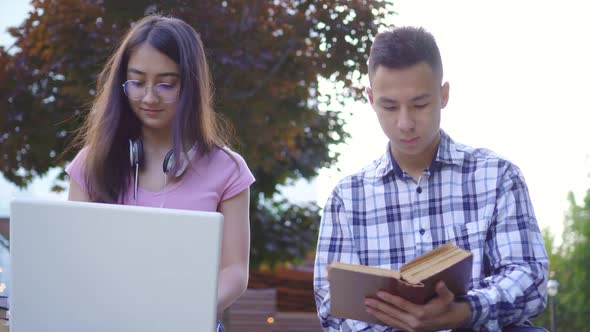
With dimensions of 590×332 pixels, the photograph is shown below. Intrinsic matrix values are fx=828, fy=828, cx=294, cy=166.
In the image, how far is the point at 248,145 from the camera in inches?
201

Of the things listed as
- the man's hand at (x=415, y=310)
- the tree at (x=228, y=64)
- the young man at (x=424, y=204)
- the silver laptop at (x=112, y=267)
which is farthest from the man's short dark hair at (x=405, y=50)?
the tree at (x=228, y=64)

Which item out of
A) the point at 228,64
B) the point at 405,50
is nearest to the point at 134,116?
the point at 405,50

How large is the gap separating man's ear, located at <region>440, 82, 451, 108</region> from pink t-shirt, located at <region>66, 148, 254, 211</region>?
1.88ft

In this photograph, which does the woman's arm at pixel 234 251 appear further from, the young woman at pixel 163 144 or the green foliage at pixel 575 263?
the green foliage at pixel 575 263

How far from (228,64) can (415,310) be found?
10.9 feet

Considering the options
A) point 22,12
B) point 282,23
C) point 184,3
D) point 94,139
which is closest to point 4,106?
point 22,12

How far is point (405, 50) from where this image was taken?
218 centimetres

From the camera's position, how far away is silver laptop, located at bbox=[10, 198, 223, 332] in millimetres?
1520

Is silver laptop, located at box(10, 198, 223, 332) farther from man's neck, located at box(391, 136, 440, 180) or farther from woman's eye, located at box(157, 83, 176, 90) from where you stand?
man's neck, located at box(391, 136, 440, 180)

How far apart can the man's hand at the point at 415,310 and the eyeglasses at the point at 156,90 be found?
82 cm

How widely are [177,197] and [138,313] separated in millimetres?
753

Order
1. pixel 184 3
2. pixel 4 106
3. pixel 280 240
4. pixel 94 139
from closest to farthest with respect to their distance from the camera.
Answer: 1. pixel 94 139
2. pixel 184 3
3. pixel 4 106
4. pixel 280 240

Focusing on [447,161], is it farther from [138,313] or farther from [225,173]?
[138,313]

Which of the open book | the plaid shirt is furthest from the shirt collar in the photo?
the open book
